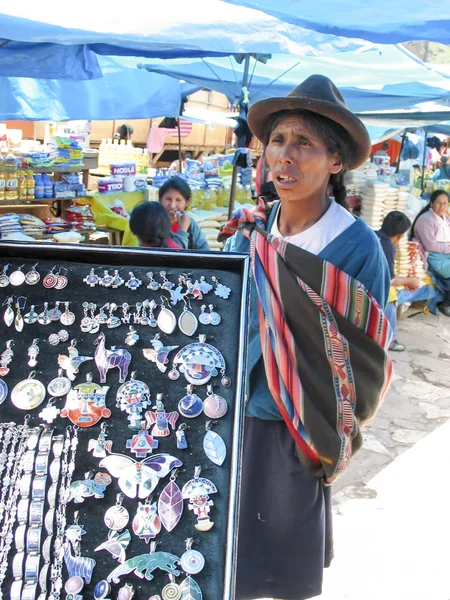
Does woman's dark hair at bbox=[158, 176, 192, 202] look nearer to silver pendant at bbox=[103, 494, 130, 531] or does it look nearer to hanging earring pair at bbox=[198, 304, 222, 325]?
hanging earring pair at bbox=[198, 304, 222, 325]

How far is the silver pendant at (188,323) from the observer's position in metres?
1.32

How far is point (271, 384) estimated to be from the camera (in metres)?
1.50

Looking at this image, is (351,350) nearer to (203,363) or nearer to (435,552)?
(203,363)

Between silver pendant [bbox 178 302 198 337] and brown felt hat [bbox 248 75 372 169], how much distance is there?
2.08ft

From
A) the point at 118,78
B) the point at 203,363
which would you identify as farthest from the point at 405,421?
the point at 118,78

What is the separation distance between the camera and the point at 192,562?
1.07 meters

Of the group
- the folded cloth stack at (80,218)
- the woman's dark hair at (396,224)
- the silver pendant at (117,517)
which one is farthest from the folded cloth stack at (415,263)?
the silver pendant at (117,517)

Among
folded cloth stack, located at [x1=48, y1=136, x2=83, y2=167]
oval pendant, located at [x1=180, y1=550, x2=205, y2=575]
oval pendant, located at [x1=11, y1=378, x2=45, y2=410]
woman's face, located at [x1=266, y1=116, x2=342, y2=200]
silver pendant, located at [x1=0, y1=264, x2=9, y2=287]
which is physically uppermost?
woman's face, located at [x1=266, y1=116, x2=342, y2=200]

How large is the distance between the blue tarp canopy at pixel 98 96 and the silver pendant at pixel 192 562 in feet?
16.7

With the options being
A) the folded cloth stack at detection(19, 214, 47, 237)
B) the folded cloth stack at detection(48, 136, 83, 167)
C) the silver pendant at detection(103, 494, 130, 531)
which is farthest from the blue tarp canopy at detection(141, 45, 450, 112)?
the silver pendant at detection(103, 494, 130, 531)

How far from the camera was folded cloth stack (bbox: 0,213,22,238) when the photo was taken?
5.16 metres

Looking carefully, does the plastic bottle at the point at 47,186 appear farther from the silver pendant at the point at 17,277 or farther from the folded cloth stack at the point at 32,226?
the silver pendant at the point at 17,277

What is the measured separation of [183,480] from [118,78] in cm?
560

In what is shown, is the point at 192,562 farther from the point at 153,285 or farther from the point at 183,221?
the point at 183,221
